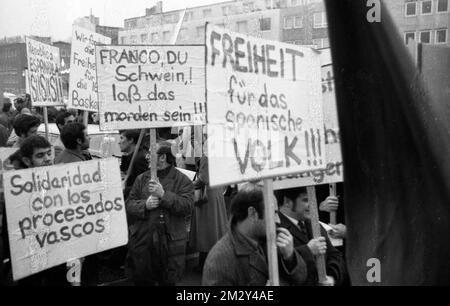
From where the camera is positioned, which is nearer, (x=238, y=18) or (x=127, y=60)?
(x=127, y=60)

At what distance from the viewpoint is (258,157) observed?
9.13 feet

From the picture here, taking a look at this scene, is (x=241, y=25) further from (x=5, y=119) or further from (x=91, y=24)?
(x=5, y=119)

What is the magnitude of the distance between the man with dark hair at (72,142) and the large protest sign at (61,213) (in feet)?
4.90

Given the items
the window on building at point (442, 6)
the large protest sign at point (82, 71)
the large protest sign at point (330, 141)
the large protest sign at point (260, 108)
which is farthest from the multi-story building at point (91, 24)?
the window on building at point (442, 6)

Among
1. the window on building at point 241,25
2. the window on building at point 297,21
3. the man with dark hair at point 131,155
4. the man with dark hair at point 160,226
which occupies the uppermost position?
the window on building at point 241,25

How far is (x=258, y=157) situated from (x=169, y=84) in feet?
5.95

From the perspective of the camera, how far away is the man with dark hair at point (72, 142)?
15.8ft

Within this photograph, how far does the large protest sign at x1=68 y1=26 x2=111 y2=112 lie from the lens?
575cm

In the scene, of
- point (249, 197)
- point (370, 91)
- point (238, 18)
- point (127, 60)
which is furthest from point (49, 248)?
point (238, 18)

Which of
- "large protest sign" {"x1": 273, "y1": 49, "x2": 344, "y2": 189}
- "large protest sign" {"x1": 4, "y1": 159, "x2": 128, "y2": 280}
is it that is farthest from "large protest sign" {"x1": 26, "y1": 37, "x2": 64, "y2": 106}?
"large protest sign" {"x1": 273, "y1": 49, "x2": 344, "y2": 189}

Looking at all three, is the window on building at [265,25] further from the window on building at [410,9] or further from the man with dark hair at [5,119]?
the man with dark hair at [5,119]

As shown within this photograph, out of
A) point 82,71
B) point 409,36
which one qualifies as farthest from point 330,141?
point 82,71
